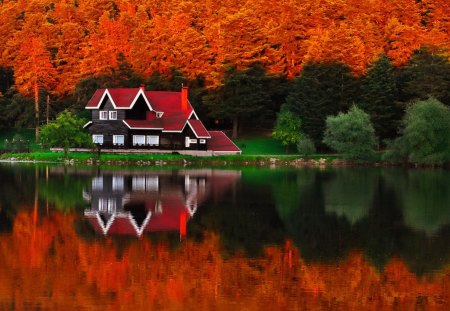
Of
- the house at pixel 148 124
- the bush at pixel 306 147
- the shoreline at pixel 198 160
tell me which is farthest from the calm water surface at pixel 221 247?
the house at pixel 148 124

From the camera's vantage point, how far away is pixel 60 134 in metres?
71.2

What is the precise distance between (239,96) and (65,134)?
59.3 feet

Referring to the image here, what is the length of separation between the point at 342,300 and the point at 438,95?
6055cm

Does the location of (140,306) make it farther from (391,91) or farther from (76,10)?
(76,10)

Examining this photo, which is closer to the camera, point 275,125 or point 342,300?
point 342,300

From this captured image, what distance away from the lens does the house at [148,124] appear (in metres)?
75.0

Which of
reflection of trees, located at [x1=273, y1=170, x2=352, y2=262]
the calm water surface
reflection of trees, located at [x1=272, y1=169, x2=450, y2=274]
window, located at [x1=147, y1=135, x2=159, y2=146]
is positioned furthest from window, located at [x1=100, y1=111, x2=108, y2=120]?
reflection of trees, located at [x1=273, y1=170, x2=352, y2=262]

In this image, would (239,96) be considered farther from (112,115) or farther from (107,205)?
(107,205)

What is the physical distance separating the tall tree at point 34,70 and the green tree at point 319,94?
86.0 feet

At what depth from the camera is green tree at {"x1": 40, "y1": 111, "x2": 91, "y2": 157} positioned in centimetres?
7106

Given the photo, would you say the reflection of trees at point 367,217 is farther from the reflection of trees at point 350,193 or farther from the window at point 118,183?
the window at point 118,183

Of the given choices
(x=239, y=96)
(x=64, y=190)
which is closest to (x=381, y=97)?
(x=239, y=96)

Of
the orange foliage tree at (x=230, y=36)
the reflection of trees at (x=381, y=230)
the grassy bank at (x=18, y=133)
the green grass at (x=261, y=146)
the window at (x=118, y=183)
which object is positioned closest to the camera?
the reflection of trees at (x=381, y=230)

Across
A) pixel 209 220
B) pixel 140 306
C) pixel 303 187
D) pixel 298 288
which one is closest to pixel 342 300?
pixel 298 288
